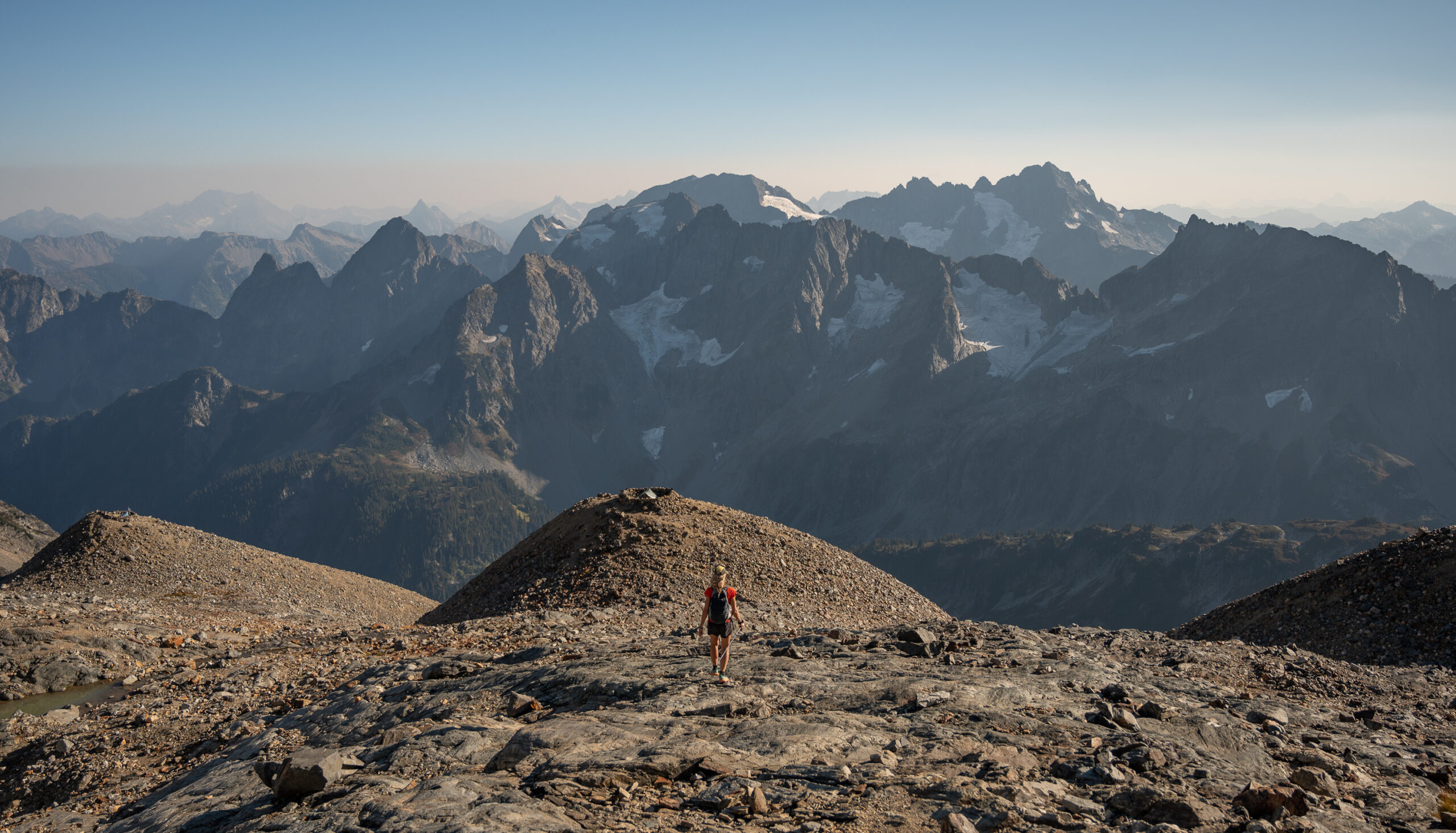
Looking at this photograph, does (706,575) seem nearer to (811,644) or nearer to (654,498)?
(654,498)

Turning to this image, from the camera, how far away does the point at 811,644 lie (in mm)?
28469

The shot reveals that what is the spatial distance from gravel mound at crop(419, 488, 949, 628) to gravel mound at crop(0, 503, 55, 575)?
75.0 metres

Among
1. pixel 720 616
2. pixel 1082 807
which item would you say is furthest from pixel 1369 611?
pixel 720 616

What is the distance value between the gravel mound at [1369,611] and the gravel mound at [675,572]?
43.2 ft

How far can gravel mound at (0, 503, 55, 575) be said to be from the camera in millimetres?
98250

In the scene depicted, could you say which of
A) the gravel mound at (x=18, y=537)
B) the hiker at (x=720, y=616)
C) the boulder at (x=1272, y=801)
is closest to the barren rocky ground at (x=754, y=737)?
the boulder at (x=1272, y=801)

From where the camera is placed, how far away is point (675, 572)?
39.9m

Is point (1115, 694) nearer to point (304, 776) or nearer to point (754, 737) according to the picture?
point (754, 737)

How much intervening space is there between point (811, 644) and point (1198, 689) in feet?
37.7

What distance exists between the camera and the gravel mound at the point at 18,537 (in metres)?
98.2

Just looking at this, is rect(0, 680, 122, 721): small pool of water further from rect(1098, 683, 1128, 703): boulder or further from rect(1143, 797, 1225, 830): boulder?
rect(1143, 797, 1225, 830): boulder

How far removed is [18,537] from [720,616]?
14205cm

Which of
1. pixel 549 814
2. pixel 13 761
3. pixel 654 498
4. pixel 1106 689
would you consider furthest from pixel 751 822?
pixel 654 498

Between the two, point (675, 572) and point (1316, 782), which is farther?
point (675, 572)
